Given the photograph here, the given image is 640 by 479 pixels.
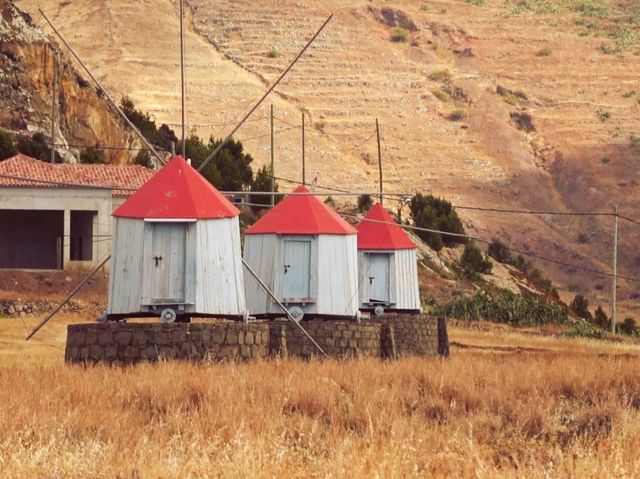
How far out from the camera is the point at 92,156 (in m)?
58.9

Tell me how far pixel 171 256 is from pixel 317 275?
6.67 metres

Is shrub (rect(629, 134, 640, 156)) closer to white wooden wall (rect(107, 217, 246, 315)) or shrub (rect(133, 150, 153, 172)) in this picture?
shrub (rect(133, 150, 153, 172))

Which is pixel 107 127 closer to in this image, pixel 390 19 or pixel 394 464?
pixel 394 464

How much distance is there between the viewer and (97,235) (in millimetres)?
47312

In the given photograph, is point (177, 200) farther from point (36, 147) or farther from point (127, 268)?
point (36, 147)

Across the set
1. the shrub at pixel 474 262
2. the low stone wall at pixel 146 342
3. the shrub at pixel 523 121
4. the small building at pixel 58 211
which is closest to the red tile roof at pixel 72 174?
the small building at pixel 58 211

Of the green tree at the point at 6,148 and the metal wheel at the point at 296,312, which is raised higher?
the green tree at the point at 6,148

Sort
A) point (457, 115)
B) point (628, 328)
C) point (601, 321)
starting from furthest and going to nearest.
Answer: point (457, 115) → point (601, 321) → point (628, 328)

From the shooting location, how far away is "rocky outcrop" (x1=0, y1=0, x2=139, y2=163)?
2269 inches

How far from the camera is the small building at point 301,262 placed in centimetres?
3297

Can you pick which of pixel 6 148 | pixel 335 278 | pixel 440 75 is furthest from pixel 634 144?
pixel 335 278

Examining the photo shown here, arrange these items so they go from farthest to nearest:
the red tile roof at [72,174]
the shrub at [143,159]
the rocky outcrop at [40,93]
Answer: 1. the shrub at [143,159]
2. the rocky outcrop at [40,93]
3. the red tile roof at [72,174]

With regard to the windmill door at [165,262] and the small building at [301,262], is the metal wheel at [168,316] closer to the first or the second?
the windmill door at [165,262]

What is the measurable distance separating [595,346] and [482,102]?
268 feet
